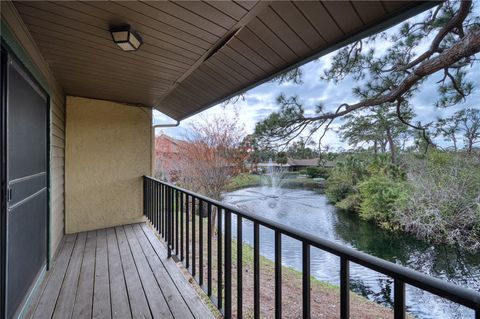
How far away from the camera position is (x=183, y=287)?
2260 mm

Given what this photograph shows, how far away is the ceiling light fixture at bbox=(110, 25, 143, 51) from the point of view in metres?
1.78

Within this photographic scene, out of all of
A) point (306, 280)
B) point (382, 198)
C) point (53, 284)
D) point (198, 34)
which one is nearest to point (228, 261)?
point (306, 280)

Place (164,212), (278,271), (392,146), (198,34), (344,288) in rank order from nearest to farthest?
(344,288), (278,271), (198,34), (164,212), (392,146)

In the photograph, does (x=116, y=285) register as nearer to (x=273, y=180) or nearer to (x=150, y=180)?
(x=150, y=180)

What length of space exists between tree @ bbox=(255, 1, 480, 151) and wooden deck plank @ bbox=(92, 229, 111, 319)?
3.25m

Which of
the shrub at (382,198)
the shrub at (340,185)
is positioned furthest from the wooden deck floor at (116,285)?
the shrub at (382,198)

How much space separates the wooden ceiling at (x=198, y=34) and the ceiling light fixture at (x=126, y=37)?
0.04 m

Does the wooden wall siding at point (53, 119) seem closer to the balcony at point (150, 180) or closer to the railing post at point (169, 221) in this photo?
the balcony at point (150, 180)

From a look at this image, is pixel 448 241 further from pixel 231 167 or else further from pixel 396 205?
pixel 231 167

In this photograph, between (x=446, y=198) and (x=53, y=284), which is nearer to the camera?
(x=53, y=284)

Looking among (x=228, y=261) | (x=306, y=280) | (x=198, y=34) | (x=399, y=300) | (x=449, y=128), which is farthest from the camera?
(x=449, y=128)

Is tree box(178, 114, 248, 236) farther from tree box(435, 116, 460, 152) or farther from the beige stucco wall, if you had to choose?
tree box(435, 116, 460, 152)

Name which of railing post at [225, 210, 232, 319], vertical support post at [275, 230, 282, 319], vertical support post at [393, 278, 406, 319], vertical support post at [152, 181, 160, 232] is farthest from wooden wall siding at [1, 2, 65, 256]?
vertical support post at [393, 278, 406, 319]

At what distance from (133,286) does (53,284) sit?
774 mm
